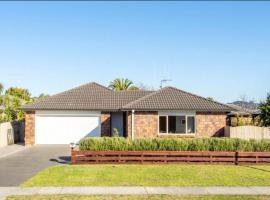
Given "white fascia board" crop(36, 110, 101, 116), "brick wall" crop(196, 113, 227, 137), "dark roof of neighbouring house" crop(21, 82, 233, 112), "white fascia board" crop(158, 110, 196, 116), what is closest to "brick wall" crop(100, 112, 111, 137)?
"white fascia board" crop(36, 110, 101, 116)

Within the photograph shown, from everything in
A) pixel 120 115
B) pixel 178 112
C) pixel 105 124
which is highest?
pixel 178 112

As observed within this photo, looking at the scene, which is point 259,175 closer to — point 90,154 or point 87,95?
point 90,154

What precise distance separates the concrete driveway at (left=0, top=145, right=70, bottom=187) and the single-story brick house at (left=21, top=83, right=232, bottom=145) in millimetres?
1942

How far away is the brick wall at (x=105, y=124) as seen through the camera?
31.7 metres

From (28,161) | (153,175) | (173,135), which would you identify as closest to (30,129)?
(28,161)

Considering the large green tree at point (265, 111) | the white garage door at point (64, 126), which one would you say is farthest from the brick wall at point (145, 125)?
the large green tree at point (265, 111)

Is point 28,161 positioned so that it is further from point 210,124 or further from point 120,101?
point 210,124

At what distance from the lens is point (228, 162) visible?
20562 millimetres

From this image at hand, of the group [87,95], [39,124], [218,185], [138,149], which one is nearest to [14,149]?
[39,124]

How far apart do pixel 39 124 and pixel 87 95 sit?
17.1 ft

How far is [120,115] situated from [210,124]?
795cm

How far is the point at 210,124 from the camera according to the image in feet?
95.3

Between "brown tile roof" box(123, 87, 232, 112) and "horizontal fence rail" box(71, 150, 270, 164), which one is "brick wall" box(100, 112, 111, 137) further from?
"horizontal fence rail" box(71, 150, 270, 164)

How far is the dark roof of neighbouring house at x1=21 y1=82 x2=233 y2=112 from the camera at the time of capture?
94.9ft
